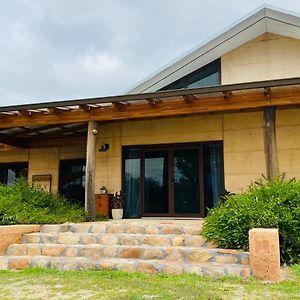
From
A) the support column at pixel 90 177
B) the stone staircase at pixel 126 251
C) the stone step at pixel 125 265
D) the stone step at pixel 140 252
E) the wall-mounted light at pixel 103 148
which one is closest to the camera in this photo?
the stone step at pixel 125 265

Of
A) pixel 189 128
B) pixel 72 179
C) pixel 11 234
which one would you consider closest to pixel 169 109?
pixel 189 128

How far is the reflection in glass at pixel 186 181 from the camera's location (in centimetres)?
947

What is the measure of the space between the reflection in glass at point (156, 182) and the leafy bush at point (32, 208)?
6.91 feet

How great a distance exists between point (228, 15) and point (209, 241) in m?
14.5

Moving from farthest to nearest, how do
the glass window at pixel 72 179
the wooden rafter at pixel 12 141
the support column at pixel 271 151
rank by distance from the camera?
the glass window at pixel 72 179 < the wooden rafter at pixel 12 141 < the support column at pixel 271 151

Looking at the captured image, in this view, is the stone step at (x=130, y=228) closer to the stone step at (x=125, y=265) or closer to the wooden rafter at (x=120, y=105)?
the stone step at (x=125, y=265)

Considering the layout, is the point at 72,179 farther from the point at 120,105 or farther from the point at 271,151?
the point at 271,151

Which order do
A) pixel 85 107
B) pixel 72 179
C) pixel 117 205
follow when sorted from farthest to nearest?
1. pixel 72 179
2. pixel 117 205
3. pixel 85 107

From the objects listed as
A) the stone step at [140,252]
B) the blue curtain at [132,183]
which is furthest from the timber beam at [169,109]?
the stone step at [140,252]

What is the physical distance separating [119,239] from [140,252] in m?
0.63

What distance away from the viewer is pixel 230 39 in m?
9.73

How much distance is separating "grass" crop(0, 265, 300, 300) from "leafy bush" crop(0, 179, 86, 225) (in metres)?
2.08

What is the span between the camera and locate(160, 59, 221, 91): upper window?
414 inches

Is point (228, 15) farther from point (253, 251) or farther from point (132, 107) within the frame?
point (253, 251)
